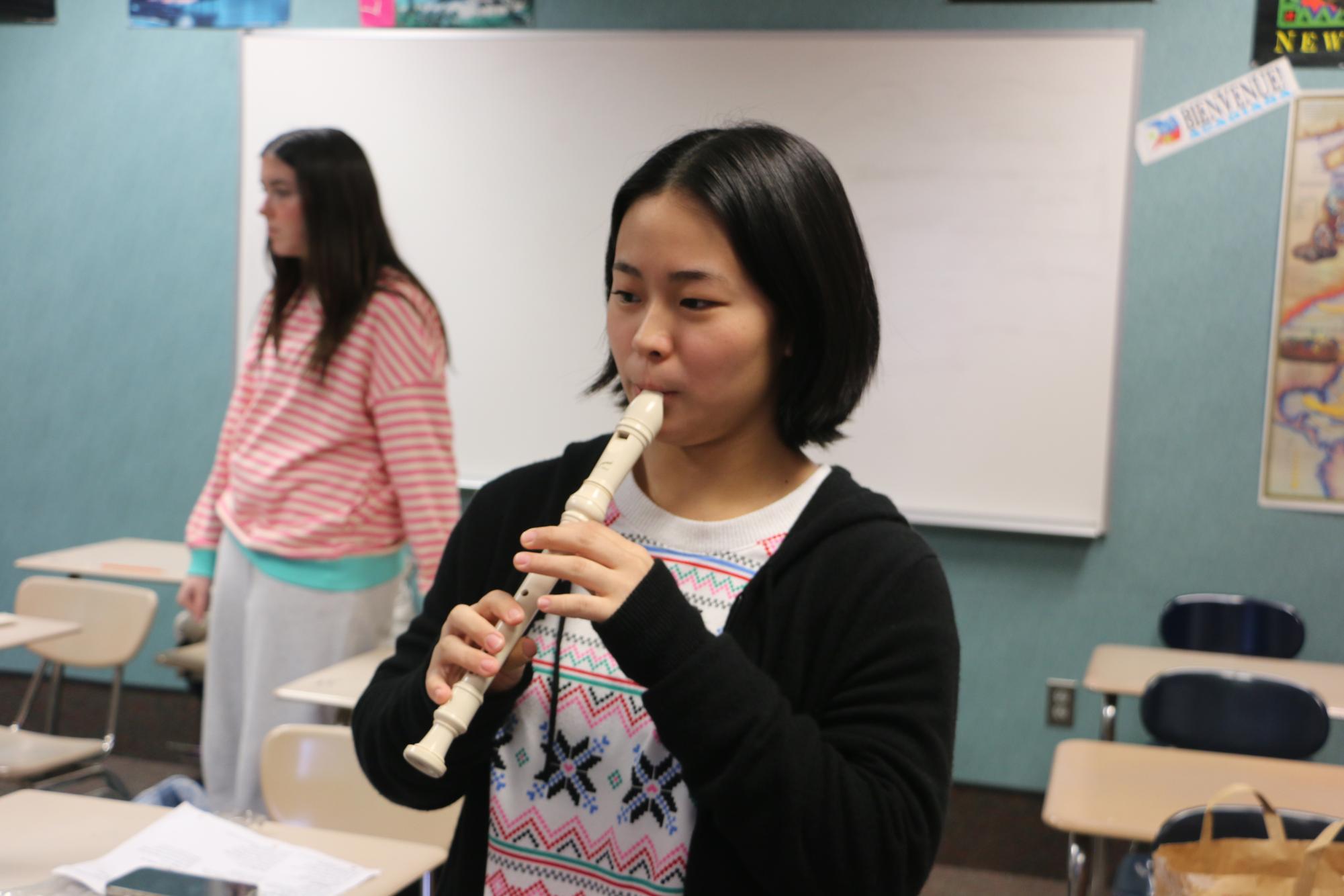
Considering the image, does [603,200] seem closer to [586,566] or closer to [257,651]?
[257,651]

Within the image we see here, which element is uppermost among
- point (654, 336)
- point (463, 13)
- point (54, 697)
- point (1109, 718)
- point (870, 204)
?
point (463, 13)

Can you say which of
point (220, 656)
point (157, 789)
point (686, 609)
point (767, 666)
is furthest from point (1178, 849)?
point (220, 656)

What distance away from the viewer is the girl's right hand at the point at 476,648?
844mm

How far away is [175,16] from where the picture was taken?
174 inches

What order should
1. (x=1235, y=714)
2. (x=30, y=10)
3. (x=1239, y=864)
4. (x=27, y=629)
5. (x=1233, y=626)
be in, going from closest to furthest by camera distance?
1. (x=1239, y=864)
2. (x=1235, y=714)
3. (x=27, y=629)
4. (x=1233, y=626)
5. (x=30, y=10)

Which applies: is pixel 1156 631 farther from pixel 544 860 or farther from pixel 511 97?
pixel 544 860

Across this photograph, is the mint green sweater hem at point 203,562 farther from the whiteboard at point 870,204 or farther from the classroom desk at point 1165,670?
the classroom desk at point 1165,670

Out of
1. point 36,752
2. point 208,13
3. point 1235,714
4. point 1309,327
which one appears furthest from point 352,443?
Answer: point 1309,327

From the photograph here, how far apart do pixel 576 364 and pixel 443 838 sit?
93.2 inches

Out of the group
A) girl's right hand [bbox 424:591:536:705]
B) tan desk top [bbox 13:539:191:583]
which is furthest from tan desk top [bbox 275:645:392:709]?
girl's right hand [bbox 424:591:536:705]

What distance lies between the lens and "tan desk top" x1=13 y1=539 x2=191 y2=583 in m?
3.55

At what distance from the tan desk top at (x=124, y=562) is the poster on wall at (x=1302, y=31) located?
3.45 meters

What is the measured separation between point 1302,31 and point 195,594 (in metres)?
3.37

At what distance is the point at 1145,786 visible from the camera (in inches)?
86.1
